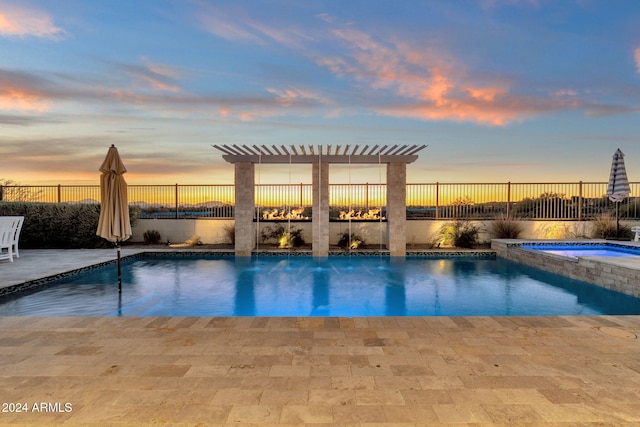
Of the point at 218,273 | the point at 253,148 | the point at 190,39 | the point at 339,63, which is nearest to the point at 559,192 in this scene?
the point at 339,63

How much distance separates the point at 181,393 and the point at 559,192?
16.6 metres

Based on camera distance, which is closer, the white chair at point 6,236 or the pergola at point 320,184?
the white chair at point 6,236

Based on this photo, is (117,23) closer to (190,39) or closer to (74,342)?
(190,39)

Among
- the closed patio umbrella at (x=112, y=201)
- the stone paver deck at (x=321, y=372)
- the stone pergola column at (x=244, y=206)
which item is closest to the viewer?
the stone paver deck at (x=321, y=372)

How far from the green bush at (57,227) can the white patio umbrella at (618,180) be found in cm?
1700

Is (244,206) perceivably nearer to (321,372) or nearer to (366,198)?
(366,198)

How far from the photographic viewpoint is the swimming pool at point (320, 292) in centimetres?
630

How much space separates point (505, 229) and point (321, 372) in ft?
42.1

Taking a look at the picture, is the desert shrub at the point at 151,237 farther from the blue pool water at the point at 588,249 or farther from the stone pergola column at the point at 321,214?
the blue pool water at the point at 588,249

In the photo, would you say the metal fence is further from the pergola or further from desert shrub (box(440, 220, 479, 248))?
the pergola

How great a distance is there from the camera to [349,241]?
521 inches

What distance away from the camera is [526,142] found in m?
14.2

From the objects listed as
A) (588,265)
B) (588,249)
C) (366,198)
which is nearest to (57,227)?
(366,198)

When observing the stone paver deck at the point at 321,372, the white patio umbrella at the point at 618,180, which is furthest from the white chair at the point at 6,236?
the white patio umbrella at the point at 618,180
